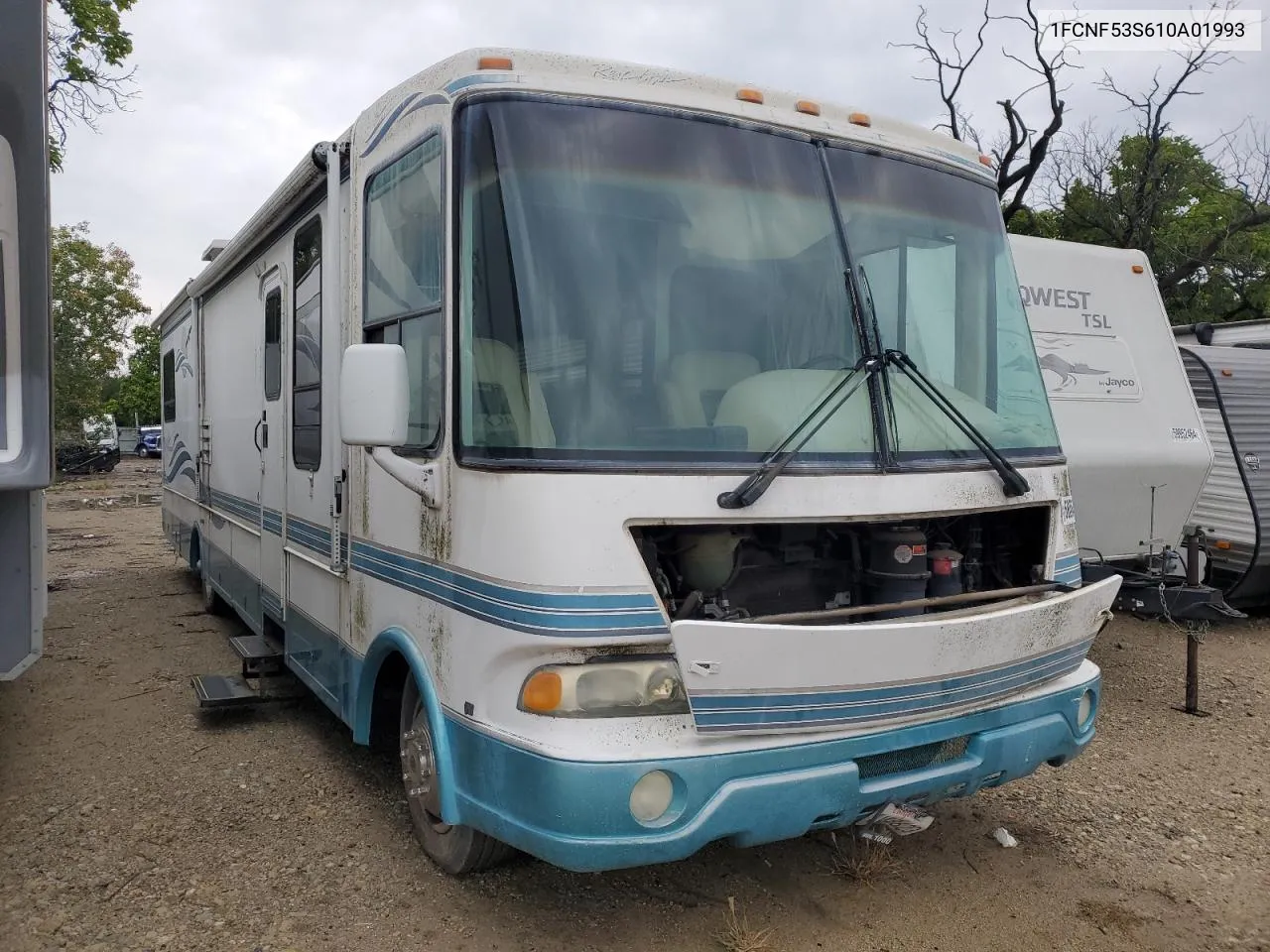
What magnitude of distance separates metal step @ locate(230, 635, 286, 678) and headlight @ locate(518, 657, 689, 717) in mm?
3267

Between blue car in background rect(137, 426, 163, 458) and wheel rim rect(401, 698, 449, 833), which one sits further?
blue car in background rect(137, 426, 163, 458)

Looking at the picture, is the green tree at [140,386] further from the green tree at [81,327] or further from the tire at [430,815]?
the tire at [430,815]

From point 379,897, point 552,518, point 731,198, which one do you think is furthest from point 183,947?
point 731,198

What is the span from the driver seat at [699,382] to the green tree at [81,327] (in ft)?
75.7

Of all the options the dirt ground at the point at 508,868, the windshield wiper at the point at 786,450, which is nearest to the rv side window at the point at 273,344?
the dirt ground at the point at 508,868

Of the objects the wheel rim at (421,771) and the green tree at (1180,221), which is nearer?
the wheel rim at (421,771)

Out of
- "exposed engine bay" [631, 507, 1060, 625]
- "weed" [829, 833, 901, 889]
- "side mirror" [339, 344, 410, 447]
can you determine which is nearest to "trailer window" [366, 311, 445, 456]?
"side mirror" [339, 344, 410, 447]

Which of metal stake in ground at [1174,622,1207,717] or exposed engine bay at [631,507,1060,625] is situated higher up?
exposed engine bay at [631,507,1060,625]

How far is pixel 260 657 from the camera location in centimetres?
560

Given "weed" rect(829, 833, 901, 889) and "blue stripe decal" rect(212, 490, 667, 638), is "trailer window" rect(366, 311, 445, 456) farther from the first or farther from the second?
"weed" rect(829, 833, 901, 889)

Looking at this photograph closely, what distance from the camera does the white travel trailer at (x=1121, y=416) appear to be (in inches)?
237

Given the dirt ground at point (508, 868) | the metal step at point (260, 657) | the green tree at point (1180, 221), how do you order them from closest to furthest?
the dirt ground at point (508, 868), the metal step at point (260, 657), the green tree at point (1180, 221)

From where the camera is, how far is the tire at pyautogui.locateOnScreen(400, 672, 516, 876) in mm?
3410

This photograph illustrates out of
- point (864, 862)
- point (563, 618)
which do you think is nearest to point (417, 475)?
point (563, 618)
